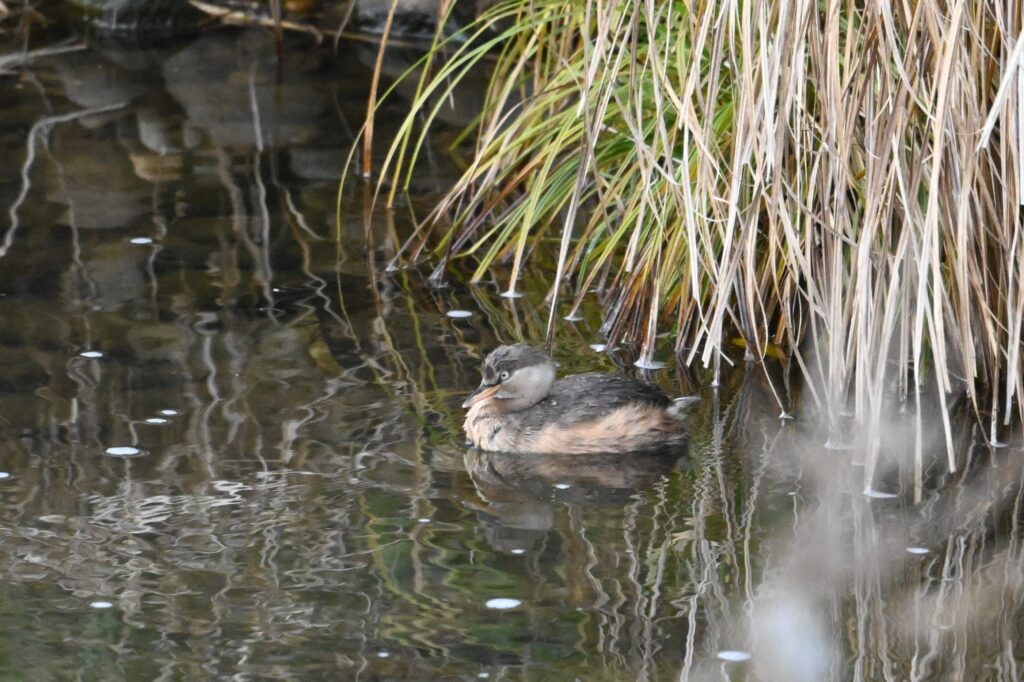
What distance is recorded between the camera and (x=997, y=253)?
5.31 metres

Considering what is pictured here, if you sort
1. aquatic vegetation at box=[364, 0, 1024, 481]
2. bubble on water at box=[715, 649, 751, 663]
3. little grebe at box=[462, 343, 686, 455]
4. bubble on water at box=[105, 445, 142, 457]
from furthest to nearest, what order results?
little grebe at box=[462, 343, 686, 455] → bubble on water at box=[105, 445, 142, 457] → aquatic vegetation at box=[364, 0, 1024, 481] → bubble on water at box=[715, 649, 751, 663]

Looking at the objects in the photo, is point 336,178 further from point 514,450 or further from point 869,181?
point 869,181

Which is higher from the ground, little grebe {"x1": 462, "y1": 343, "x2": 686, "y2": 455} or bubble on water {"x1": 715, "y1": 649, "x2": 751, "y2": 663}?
little grebe {"x1": 462, "y1": 343, "x2": 686, "y2": 455}

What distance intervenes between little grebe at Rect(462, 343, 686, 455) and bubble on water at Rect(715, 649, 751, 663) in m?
1.31

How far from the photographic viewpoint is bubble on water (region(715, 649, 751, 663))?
409 centimetres

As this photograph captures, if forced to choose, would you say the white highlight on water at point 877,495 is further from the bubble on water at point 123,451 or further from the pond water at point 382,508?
the bubble on water at point 123,451

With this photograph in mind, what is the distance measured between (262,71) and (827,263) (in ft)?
20.5

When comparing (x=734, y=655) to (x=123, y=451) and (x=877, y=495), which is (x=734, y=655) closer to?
(x=877, y=495)

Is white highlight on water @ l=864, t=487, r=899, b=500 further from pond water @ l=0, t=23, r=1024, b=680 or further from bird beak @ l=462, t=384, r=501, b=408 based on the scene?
bird beak @ l=462, t=384, r=501, b=408

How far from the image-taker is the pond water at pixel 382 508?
4.13 m

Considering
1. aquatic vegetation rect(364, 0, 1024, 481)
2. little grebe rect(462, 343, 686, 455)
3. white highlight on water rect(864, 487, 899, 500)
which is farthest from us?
little grebe rect(462, 343, 686, 455)

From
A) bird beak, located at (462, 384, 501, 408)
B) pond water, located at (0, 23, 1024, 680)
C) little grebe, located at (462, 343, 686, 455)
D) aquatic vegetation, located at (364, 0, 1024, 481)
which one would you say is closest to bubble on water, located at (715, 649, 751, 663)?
pond water, located at (0, 23, 1024, 680)

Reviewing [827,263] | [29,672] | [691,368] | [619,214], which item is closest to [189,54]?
[619,214]

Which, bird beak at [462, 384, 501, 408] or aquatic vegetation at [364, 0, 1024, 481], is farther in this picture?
bird beak at [462, 384, 501, 408]
